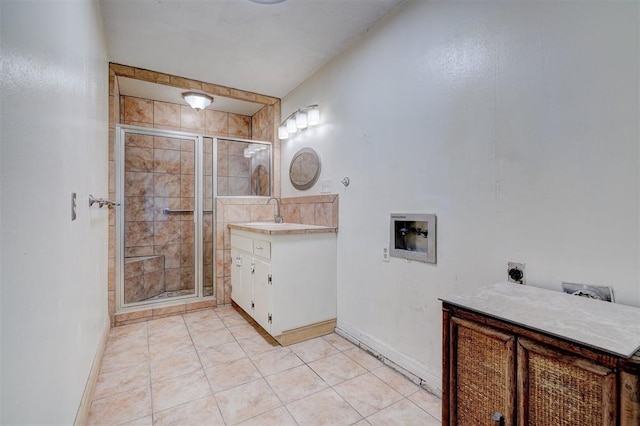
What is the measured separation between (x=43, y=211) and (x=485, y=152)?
1.73 meters

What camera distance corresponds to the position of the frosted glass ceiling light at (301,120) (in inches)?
113

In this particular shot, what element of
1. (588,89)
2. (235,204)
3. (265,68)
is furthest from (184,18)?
(588,89)

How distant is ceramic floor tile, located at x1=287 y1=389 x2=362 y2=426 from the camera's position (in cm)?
149

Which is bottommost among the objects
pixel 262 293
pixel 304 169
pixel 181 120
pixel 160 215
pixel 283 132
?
pixel 262 293

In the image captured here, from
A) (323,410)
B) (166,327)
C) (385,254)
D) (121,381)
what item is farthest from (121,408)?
(385,254)

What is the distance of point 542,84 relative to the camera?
127 cm

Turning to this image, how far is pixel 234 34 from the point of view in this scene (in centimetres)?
229

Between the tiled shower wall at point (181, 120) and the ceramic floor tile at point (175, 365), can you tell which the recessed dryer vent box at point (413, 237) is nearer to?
the ceramic floor tile at point (175, 365)

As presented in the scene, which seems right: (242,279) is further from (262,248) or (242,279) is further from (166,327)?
(166,327)

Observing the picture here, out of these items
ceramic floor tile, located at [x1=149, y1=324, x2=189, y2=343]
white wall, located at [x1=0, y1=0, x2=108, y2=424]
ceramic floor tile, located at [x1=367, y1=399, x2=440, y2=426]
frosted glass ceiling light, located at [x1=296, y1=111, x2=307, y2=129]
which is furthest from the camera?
frosted glass ceiling light, located at [x1=296, y1=111, x2=307, y2=129]

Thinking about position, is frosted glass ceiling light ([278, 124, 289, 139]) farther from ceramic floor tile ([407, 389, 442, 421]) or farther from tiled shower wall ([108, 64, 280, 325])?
ceramic floor tile ([407, 389, 442, 421])

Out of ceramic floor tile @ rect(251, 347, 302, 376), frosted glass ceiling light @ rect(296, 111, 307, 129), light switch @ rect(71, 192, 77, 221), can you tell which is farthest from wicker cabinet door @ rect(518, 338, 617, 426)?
frosted glass ceiling light @ rect(296, 111, 307, 129)

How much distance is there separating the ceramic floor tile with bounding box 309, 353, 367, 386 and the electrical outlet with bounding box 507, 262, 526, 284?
107cm

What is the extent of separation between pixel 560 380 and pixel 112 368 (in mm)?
2369
